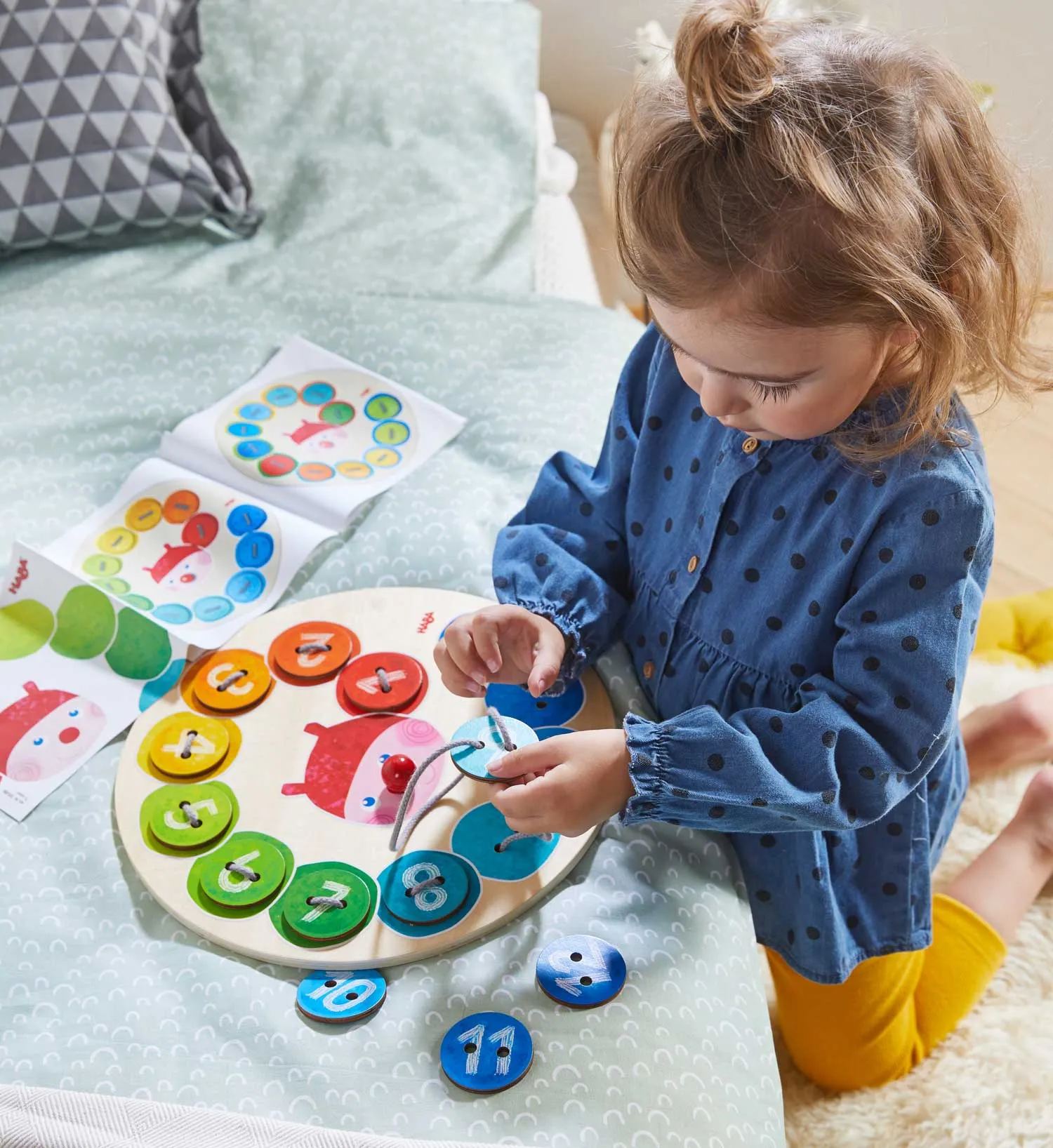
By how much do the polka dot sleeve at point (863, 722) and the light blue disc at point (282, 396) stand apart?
640mm

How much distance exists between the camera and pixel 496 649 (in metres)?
0.82

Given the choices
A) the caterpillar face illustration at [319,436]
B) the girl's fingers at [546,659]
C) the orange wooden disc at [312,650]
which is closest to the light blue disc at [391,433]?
the caterpillar face illustration at [319,436]

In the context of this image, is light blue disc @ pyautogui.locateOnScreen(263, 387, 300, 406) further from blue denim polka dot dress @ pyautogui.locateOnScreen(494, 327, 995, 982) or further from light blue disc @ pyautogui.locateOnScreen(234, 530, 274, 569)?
blue denim polka dot dress @ pyautogui.locateOnScreen(494, 327, 995, 982)

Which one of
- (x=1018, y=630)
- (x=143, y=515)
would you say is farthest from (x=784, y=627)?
(x=1018, y=630)

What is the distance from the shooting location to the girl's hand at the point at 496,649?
2.69 feet

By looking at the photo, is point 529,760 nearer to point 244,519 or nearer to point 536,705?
point 536,705

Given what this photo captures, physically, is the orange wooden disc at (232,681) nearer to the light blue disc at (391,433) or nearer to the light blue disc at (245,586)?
the light blue disc at (245,586)

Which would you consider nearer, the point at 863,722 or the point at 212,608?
the point at 863,722

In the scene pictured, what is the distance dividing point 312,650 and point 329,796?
0.15 metres

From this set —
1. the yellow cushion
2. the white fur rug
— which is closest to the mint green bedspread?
the white fur rug

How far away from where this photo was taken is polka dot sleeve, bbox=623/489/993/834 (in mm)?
676

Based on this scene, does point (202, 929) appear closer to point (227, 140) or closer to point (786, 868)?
point (786, 868)

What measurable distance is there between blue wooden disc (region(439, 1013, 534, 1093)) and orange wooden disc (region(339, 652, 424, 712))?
0.26 meters

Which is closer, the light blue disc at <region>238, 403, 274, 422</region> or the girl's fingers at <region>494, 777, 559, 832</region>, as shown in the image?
the girl's fingers at <region>494, 777, 559, 832</region>
